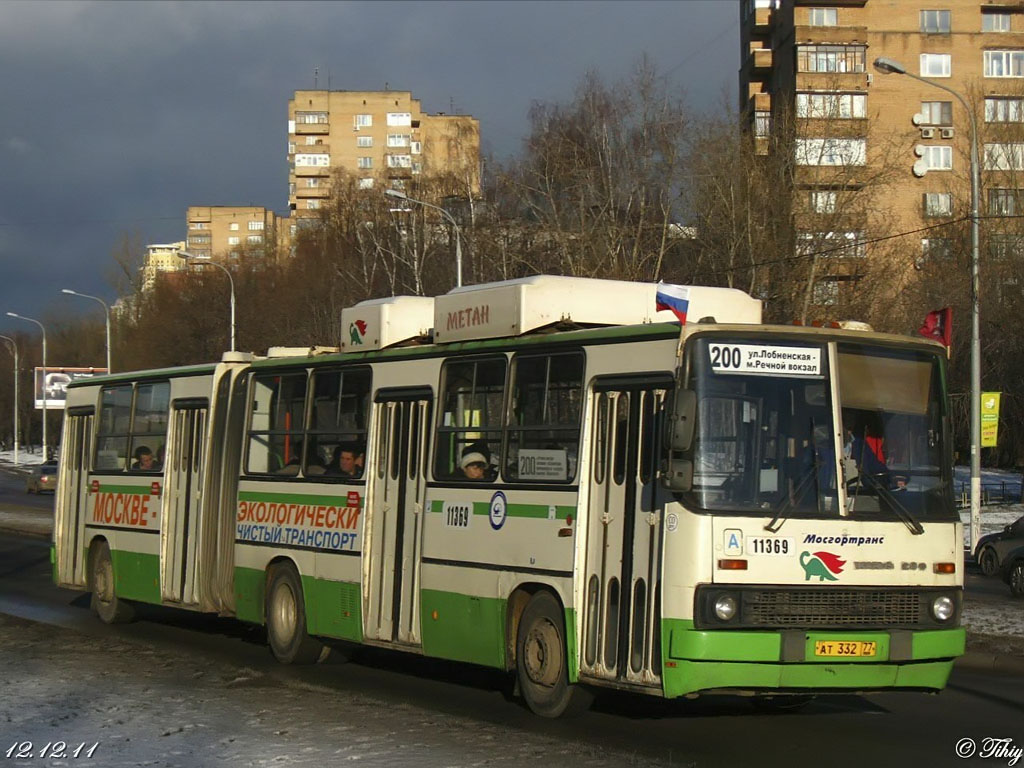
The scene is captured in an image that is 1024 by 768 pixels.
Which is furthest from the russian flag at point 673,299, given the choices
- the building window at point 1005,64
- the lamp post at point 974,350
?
the building window at point 1005,64

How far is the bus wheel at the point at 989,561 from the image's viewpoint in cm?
2514

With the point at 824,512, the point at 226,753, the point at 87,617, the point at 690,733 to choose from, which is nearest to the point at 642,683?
the point at 690,733

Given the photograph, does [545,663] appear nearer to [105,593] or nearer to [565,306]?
[565,306]

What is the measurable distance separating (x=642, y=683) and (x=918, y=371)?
295 cm

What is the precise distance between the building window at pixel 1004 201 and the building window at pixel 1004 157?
1.01 meters

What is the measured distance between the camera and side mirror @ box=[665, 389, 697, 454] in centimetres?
947

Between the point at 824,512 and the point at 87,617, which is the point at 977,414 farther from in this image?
the point at 824,512

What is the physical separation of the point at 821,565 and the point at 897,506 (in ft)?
2.53

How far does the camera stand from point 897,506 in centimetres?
1019

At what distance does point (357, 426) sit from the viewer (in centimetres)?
1378

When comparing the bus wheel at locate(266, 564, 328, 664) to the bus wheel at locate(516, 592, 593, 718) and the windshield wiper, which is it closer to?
the bus wheel at locate(516, 592, 593, 718)

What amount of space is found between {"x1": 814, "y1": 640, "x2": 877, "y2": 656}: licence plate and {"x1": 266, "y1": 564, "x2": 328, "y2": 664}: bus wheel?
6.05 meters

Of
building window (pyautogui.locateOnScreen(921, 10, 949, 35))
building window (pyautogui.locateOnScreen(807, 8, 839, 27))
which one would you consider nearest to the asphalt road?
building window (pyautogui.locateOnScreen(807, 8, 839, 27))

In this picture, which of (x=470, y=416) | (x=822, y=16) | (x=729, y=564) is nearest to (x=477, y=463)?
(x=470, y=416)
